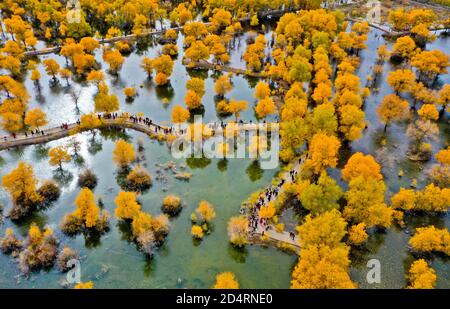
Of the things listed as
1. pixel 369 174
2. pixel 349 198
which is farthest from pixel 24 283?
pixel 369 174

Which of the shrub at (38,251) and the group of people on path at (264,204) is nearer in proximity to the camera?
the shrub at (38,251)

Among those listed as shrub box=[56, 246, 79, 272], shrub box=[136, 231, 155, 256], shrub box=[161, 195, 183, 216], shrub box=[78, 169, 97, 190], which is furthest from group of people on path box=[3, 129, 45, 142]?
shrub box=[136, 231, 155, 256]

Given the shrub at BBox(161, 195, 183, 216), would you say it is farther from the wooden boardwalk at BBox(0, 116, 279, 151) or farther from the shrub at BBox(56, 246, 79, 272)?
the wooden boardwalk at BBox(0, 116, 279, 151)

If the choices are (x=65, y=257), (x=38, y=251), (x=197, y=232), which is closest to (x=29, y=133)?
(x=38, y=251)

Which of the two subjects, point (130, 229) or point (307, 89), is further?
point (307, 89)

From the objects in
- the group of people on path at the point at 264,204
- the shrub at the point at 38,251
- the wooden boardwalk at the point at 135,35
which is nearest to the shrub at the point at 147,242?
the shrub at the point at 38,251

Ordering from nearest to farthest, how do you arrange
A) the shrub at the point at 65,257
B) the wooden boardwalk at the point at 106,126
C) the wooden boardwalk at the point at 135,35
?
the shrub at the point at 65,257, the wooden boardwalk at the point at 106,126, the wooden boardwalk at the point at 135,35

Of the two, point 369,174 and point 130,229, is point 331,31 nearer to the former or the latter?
point 369,174

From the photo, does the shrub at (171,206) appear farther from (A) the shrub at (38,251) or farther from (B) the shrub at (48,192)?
(B) the shrub at (48,192)
